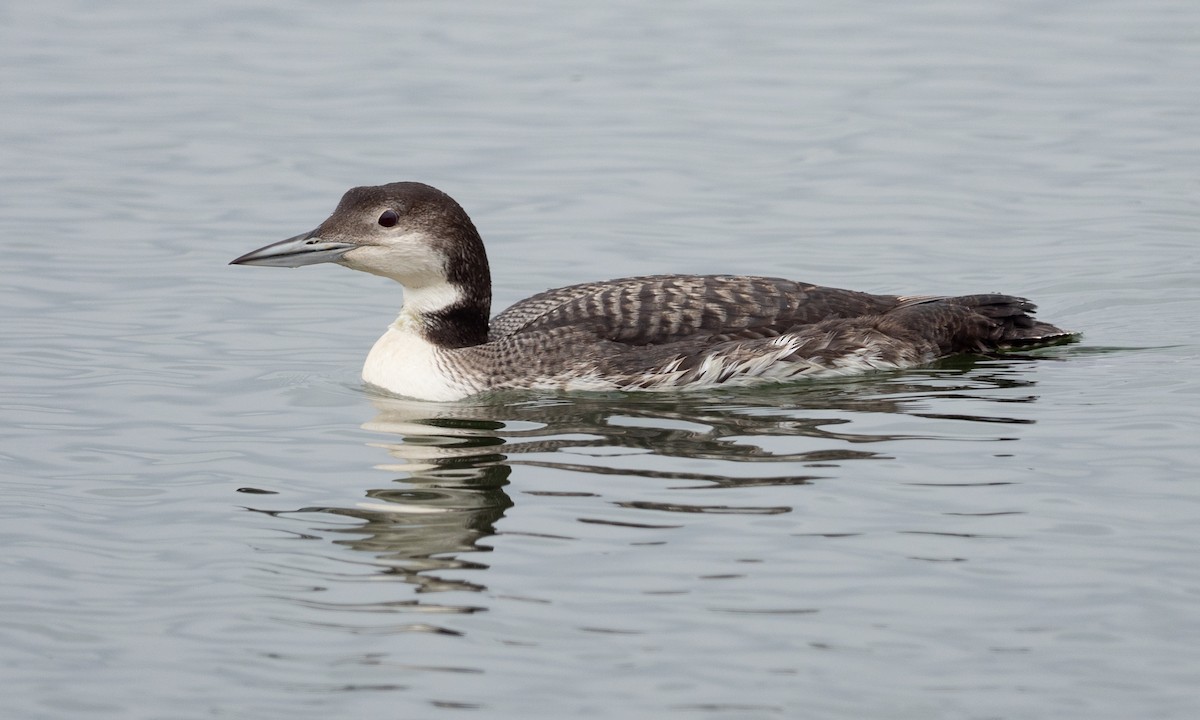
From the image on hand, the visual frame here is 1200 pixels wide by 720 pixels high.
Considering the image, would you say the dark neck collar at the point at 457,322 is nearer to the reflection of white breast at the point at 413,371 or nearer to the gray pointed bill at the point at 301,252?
the reflection of white breast at the point at 413,371

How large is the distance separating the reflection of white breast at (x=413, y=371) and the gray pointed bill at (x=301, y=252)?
2.03 feet

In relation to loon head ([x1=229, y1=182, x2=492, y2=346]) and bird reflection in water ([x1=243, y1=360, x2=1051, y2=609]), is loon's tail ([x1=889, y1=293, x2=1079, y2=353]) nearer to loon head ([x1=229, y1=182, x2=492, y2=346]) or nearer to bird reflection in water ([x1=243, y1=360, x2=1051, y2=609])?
bird reflection in water ([x1=243, y1=360, x2=1051, y2=609])

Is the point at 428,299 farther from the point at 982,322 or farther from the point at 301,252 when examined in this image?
the point at 982,322

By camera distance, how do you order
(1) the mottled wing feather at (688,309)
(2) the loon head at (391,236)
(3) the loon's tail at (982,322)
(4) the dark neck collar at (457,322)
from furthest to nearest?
1. (3) the loon's tail at (982,322)
2. (4) the dark neck collar at (457,322)
3. (1) the mottled wing feather at (688,309)
4. (2) the loon head at (391,236)

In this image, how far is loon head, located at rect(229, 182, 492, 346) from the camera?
10508mm

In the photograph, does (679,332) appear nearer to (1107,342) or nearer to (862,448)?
(862,448)

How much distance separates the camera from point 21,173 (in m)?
15.8

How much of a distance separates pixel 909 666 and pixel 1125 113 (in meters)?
11.6

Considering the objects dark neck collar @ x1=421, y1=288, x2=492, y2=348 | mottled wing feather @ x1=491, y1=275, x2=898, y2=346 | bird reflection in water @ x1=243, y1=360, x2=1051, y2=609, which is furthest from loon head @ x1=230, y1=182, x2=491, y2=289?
bird reflection in water @ x1=243, y1=360, x2=1051, y2=609

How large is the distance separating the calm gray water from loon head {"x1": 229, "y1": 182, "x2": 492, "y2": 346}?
67cm

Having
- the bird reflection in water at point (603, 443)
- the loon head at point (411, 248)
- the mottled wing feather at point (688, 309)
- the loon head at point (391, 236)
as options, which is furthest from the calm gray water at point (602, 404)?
the loon head at point (391, 236)

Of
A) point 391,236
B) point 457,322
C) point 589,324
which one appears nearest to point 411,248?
point 391,236

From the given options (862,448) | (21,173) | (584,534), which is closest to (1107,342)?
(862,448)

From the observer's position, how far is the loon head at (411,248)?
10.5 metres
